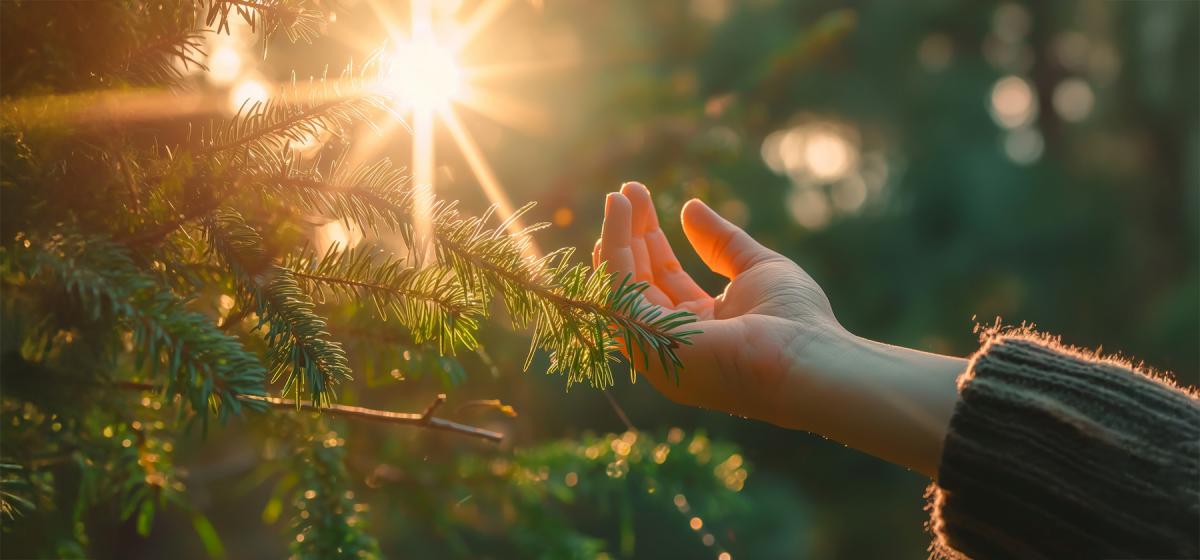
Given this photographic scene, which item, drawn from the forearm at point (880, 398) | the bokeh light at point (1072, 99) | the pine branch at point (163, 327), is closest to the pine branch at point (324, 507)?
the pine branch at point (163, 327)

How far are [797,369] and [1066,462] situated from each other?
161mm

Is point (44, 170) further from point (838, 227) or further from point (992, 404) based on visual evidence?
point (838, 227)

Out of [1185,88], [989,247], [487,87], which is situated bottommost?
[487,87]

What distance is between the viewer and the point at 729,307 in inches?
24.4

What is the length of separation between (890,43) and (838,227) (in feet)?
4.11

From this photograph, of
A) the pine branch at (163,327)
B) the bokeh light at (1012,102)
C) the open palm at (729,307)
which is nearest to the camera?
the pine branch at (163,327)

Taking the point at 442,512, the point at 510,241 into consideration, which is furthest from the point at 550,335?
the point at 442,512

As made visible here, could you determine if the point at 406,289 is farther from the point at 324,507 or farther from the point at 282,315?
the point at 324,507

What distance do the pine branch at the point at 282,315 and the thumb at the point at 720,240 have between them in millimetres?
327

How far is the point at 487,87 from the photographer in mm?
1046

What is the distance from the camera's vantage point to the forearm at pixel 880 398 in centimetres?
49

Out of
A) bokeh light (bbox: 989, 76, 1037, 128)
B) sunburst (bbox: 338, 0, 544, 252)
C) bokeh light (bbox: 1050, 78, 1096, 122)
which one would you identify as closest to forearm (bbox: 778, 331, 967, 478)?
sunburst (bbox: 338, 0, 544, 252)

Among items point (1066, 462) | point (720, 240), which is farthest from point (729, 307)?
point (1066, 462)

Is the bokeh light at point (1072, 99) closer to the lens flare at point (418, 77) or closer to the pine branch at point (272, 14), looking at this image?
the lens flare at point (418, 77)
